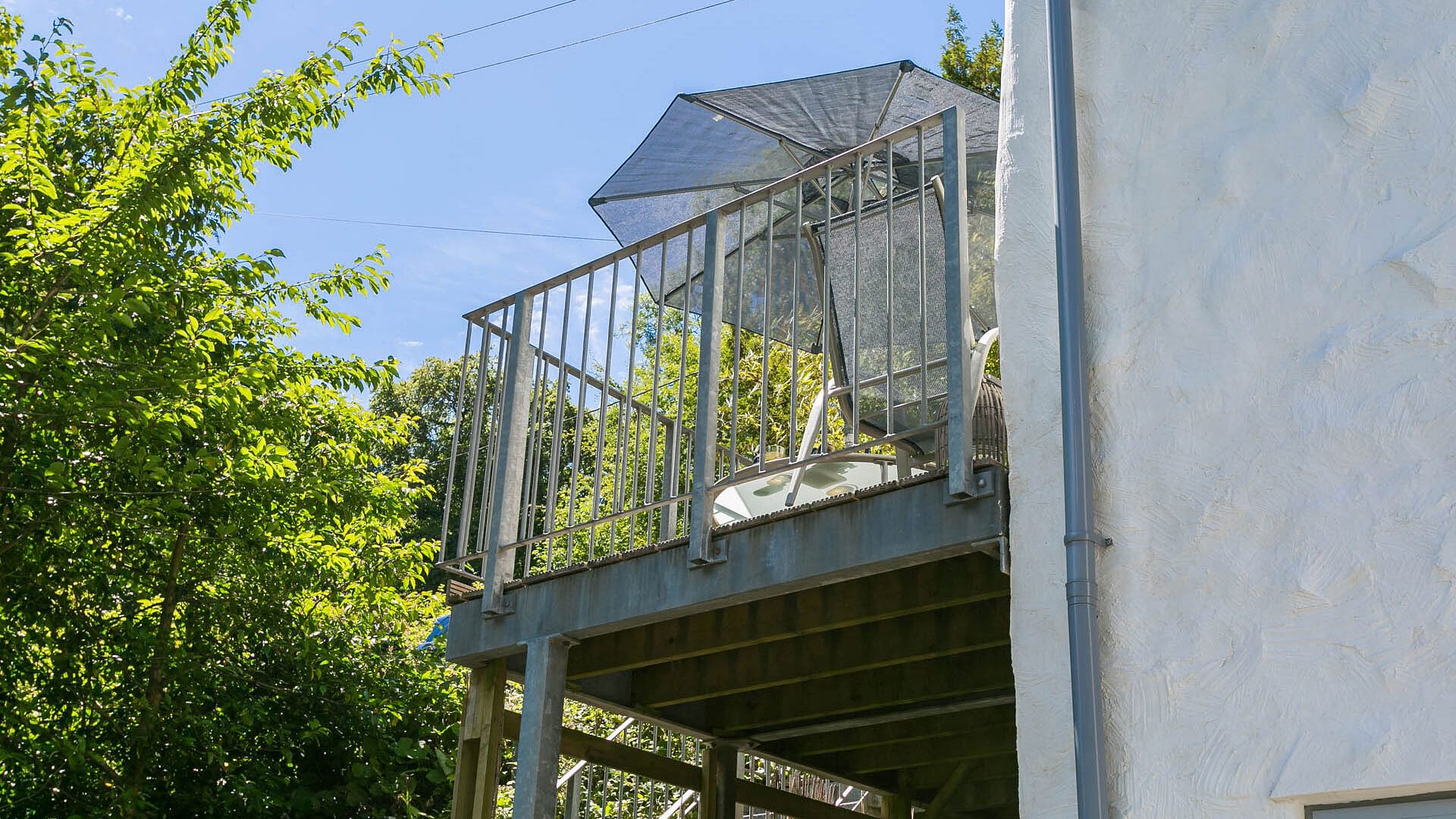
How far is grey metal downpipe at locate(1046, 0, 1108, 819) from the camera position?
274 centimetres

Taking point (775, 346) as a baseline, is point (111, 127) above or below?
below

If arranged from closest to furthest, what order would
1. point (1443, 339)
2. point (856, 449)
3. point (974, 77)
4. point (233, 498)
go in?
1. point (1443, 339)
2. point (856, 449)
3. point (233, 498)
4. point (974, 77)

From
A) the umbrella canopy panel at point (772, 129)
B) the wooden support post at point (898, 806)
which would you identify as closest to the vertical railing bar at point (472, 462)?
the umbrella canopy panel at point (772, 129)

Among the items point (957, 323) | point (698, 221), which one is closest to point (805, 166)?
A: point (698, 221)

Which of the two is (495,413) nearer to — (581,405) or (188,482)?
(581,405)

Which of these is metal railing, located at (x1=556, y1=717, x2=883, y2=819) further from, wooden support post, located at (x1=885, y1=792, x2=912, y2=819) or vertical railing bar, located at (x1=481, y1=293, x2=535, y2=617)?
vertical railing bar, located at (x1=481, y1=293, x2=535, y2=617)

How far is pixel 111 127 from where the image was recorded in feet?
24.4

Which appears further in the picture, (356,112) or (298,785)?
(356,112)

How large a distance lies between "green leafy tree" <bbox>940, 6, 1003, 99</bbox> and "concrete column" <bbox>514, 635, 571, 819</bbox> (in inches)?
521

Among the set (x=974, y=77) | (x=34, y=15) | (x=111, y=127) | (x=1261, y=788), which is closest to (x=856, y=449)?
(x=1261, y=788)

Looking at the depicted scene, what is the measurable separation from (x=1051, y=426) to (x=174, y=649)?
5.83 m

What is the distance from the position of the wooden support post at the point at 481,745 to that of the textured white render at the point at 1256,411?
2.23m

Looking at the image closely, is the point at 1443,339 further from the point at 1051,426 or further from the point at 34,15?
the point at 34,15

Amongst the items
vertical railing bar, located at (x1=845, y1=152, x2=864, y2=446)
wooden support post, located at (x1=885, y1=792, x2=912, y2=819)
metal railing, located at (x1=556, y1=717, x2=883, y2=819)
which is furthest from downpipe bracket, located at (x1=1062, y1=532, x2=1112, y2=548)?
wooden support post, located at (x1=885, y1=792, x2=912, y2=819)
